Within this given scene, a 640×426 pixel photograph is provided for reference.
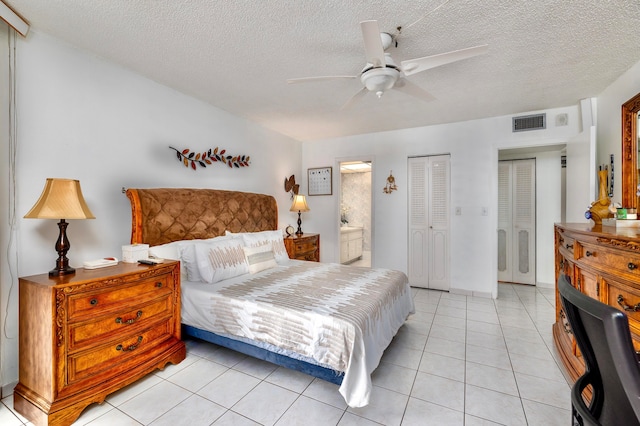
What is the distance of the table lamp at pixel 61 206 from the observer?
1.76 meters

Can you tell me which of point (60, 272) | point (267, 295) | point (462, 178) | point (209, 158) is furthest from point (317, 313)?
point (462, 178)

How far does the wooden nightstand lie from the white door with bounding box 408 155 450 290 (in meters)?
1.56

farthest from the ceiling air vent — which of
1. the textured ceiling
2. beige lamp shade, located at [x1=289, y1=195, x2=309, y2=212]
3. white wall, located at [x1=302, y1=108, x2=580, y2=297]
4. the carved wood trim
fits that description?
beige lamp shade, located at [x1=289, y1=195, x2=309, y2=212]

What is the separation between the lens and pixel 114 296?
6.12 ft

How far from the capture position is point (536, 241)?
4523 millimetres

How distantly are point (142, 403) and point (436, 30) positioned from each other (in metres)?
3.23

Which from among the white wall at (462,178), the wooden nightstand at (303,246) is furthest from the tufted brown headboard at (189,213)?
the white wall at (462,178)

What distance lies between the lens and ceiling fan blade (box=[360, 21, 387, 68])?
4.72 ft

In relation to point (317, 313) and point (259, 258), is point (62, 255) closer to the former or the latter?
point (259, 258)

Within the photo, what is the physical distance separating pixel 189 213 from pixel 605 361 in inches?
123

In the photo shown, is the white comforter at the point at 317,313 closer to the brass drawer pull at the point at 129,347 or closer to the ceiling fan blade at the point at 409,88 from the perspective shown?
the brass drawer pull at the point at 129,347

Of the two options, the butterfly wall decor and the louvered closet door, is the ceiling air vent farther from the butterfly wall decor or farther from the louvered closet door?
the butterfly wall decor

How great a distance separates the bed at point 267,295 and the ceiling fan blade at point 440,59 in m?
1.66

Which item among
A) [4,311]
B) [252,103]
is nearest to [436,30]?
[252,103]
